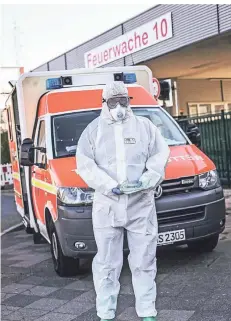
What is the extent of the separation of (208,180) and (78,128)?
5.99 feet

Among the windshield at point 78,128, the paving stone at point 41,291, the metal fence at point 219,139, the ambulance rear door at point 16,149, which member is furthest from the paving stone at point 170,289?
the metal fence at point 219,139

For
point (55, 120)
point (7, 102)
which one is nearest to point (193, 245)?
point (55, 120)

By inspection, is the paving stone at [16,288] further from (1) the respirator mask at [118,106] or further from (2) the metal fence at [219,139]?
(2) the metal fence at [219,139]

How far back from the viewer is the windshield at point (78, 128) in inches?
260

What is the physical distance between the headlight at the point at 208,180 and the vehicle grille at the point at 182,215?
272 mm

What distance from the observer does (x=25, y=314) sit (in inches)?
196

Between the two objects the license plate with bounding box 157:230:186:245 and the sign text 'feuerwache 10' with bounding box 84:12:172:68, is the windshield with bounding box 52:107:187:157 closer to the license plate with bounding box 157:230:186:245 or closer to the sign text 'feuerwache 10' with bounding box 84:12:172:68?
the license plate with bounding box 157:230:186:245

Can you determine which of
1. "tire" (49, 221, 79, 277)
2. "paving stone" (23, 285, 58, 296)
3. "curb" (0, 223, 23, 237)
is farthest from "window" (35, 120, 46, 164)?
"curb" (0, 223, 23, 237)

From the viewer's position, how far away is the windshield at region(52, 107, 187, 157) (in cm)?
661

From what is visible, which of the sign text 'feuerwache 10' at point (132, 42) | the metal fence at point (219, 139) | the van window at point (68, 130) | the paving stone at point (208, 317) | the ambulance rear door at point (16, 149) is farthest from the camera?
the sign text 'feuerwache 10' at point (132, 42)

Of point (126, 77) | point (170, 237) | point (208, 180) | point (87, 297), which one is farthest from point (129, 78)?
point (87, 297)

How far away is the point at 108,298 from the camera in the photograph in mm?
4098

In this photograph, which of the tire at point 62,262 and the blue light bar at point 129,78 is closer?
the tire at point 62,262

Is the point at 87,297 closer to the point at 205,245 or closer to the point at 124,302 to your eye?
the point at 124,302
